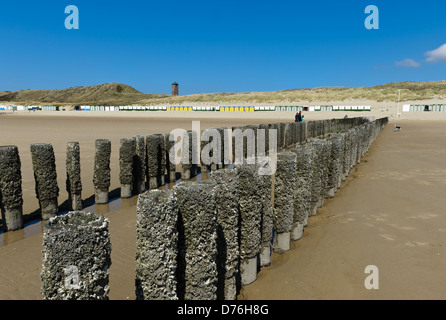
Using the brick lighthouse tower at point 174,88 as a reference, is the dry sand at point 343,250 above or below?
below

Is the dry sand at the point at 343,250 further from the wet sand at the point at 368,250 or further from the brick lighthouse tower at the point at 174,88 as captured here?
the brick lighthouse tower at the point at 174,88

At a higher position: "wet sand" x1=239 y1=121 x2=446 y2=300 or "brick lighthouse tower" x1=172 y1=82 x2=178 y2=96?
"brick lighthouse tower" x1=172 y1=82 x2=178 y2=96

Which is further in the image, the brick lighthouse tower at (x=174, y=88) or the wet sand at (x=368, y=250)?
the brick lighthouse tower at (x=174, y=88)

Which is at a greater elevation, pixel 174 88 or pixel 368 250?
pixel 174 88

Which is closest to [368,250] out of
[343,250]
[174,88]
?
[343,250]

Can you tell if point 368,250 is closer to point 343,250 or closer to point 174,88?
point 343,250

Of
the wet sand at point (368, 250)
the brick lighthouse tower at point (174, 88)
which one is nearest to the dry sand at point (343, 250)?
the wet sand at point (368, 250)

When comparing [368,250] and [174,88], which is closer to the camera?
[368,250]

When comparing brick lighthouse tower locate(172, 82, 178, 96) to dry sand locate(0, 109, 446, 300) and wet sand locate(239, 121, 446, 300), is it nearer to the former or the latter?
dry sand locate(0, 109, 446, 300)

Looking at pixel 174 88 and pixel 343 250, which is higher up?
pixel 174 88

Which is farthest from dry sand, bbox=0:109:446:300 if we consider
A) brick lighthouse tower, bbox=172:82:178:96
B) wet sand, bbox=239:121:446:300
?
brick lighthouse tower, bbox=172:82:178:96
